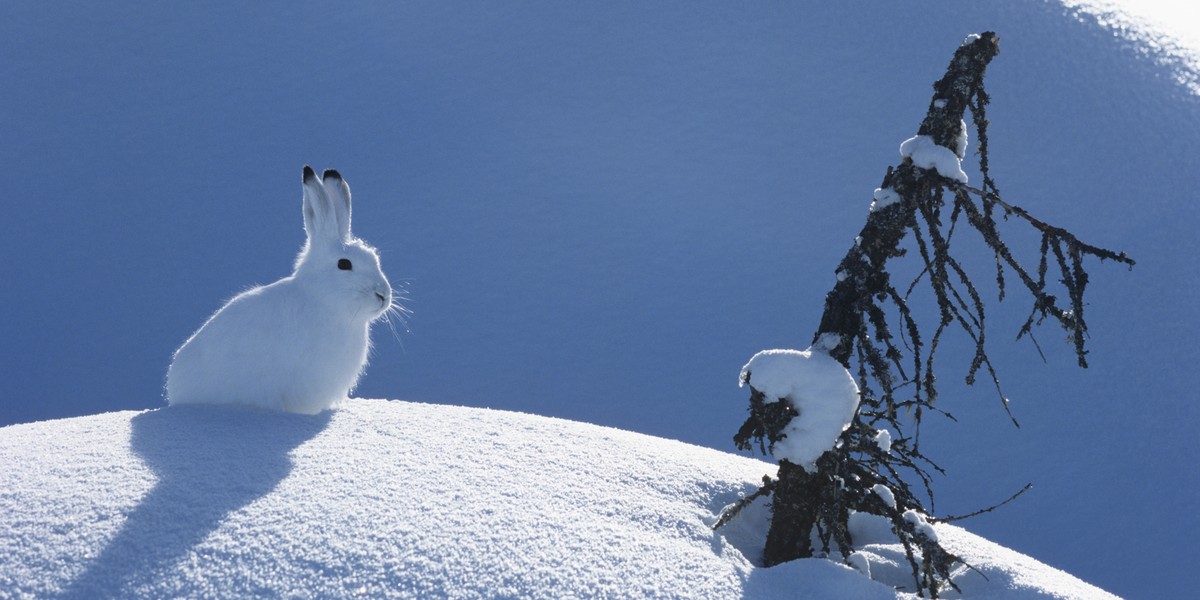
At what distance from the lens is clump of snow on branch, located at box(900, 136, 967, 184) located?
270cm

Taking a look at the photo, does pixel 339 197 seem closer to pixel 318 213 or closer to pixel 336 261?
pixel 318 213

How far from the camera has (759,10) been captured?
10438 millimetres

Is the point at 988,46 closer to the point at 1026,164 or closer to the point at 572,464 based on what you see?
the point at 572,464

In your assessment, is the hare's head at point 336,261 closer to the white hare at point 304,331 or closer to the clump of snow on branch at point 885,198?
the white hare at point 304,331

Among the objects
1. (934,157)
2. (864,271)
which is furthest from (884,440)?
(934,157)

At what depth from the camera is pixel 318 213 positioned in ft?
12.7

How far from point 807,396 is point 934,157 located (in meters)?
0.79

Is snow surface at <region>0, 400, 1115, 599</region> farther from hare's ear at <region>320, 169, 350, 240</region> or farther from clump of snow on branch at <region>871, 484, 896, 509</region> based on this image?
hare's ear at <region>320, 169, 350, 240</region>

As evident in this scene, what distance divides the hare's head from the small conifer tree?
1.76 m

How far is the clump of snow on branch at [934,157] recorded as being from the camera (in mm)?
2701

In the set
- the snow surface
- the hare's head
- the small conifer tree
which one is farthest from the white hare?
the small conifer tree

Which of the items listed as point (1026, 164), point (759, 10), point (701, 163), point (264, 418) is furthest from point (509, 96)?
point (264, 418)

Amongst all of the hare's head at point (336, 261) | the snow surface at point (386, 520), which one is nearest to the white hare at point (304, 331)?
the hare's head at point (336, 261)

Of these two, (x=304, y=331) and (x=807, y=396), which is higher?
(x=807, y=396)
